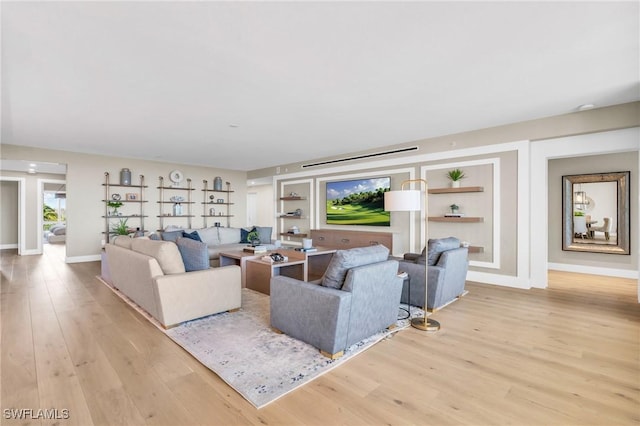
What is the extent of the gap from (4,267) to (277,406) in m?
7.78

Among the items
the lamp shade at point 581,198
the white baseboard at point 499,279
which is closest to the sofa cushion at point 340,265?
the white baseboard at point 499,279

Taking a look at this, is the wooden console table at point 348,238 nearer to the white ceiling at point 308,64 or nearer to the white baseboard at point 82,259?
the white ceiling at point 308,64

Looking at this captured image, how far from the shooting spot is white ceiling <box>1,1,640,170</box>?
211 cm

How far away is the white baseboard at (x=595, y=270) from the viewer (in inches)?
210

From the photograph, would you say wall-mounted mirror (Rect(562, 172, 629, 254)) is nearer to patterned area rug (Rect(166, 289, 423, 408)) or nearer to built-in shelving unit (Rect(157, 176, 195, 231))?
patterned area rug (Rect(166, 289, 423, 408))

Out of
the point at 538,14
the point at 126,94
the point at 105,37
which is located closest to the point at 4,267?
the point at 126,94

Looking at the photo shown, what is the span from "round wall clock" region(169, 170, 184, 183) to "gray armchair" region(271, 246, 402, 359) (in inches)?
262

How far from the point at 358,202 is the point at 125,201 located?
5.75 metres

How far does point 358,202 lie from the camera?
6.71m

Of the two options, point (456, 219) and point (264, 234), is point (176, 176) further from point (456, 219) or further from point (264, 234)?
point (456, 219)

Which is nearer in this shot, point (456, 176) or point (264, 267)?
point (264, 267)

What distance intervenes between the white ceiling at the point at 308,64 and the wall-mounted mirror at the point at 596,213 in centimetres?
254

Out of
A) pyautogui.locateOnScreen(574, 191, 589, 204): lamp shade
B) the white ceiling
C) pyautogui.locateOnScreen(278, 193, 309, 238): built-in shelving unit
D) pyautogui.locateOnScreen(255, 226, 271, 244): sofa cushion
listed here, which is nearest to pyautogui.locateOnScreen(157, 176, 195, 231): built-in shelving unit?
pyautogui.locateOnScreen(278, 193, 309, 238): built-in shelving unit


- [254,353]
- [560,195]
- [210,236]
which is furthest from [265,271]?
[560,195]
